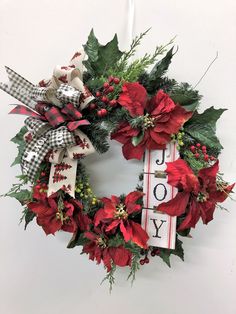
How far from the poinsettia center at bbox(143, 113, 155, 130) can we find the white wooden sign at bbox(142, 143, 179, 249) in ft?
0.27

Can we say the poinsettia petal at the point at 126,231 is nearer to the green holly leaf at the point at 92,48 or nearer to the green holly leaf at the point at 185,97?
the green holly leaf at the point at 185,97

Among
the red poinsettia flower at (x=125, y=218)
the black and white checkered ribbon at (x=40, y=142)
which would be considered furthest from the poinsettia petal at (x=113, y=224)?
the black and white checkered ribbon at (x=40, y=142)

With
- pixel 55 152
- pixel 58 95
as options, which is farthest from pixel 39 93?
pixel 55 152

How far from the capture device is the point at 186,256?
1.05m

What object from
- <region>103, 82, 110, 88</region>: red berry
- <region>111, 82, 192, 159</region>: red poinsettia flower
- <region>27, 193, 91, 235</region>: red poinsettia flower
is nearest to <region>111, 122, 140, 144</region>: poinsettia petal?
<region>111, 82, 192, 159</region>: red poinsettia flower

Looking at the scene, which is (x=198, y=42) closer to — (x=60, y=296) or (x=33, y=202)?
(x=33, y=202)

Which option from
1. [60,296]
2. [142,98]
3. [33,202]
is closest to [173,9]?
[142,98]

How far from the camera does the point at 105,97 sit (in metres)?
0.86

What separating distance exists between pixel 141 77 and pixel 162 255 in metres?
0.53

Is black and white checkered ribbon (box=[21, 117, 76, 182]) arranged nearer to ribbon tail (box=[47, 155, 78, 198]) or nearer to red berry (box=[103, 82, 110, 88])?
ribbon tail (box=[47, 155, 78, 198])

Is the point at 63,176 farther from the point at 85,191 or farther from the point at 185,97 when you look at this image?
the point at 185,97

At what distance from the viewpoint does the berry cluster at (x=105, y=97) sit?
849 mm

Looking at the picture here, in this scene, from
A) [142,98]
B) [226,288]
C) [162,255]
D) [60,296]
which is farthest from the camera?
[60,296]

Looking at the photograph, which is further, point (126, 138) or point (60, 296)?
point (60, 296)
